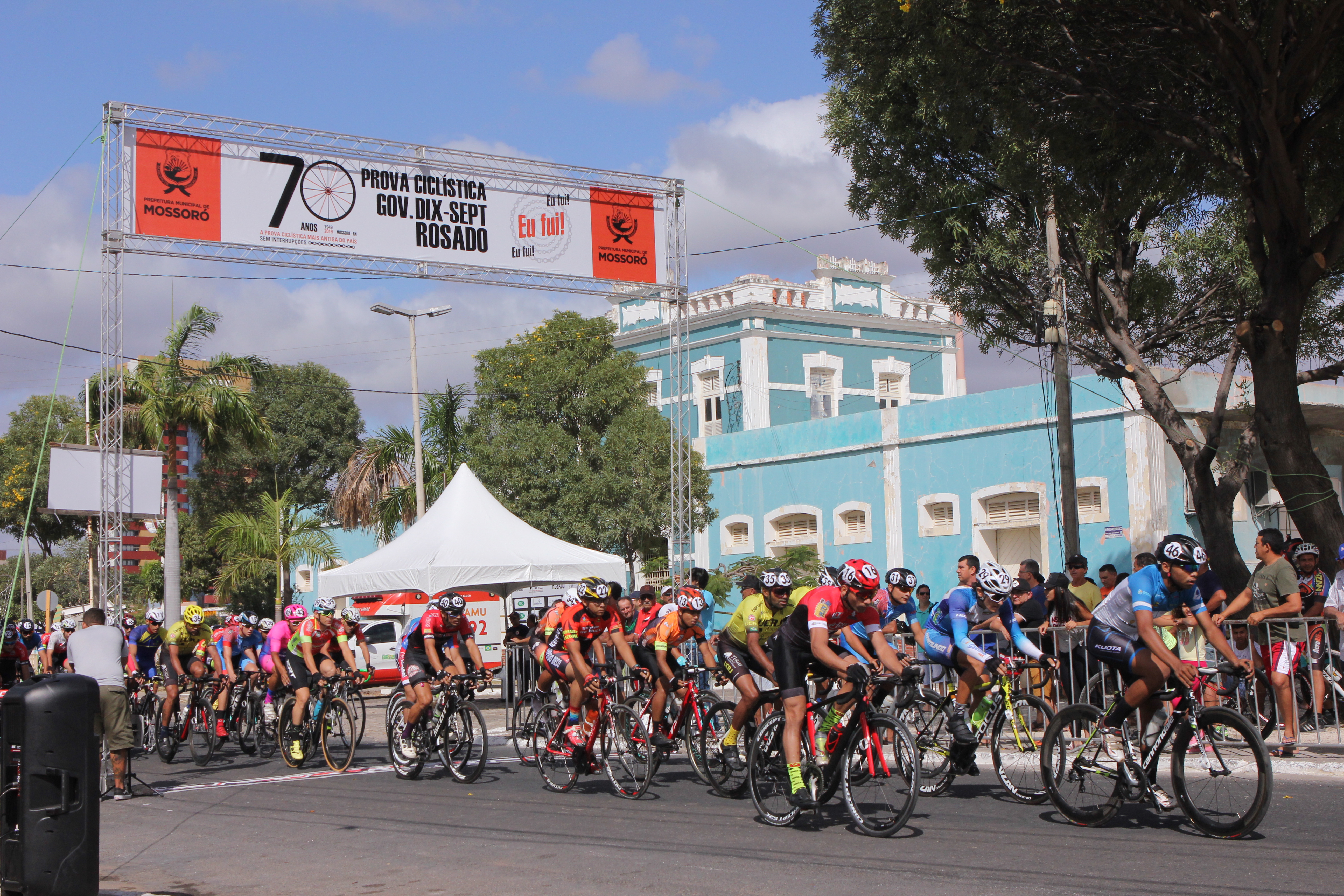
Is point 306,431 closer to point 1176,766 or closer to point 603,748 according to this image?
point 603,748

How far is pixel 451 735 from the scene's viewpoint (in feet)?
39.8

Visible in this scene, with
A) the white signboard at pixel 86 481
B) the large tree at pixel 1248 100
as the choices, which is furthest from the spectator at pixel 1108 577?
the white signboard at pixel 86 481

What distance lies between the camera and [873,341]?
47.9 metres

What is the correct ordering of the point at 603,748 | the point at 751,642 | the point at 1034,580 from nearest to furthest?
the point at 751,642, the point at 603,748, the point at 1034,580

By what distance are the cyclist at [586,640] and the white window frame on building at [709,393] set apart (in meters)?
33.0

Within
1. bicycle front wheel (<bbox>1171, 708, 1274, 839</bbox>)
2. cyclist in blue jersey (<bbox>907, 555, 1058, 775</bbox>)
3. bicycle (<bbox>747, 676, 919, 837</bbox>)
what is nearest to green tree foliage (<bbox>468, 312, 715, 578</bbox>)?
cyclist in blue jersey (<bbox>907, 555, 1058, 775</bbox>)

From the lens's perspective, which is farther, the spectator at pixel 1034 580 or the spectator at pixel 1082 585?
the spectator at pixel 1082 585

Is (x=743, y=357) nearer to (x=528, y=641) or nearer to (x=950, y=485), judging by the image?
(x=950, y=485)

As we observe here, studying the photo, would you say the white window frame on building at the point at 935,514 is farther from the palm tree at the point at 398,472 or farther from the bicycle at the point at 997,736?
the bicycle at the point at 997,736

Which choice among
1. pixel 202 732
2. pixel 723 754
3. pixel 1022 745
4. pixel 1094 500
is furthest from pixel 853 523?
pixel 1022 745

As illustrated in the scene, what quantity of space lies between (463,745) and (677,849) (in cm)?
441

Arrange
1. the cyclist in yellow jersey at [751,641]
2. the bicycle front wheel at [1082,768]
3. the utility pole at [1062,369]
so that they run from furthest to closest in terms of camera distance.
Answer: the utility pole at [1062,369], the cyclist in yellow jersey at [751,641], the bicycle front wheel at [1082,768]

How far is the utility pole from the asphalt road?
8.79 metres

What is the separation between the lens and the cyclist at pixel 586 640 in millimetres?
10750
